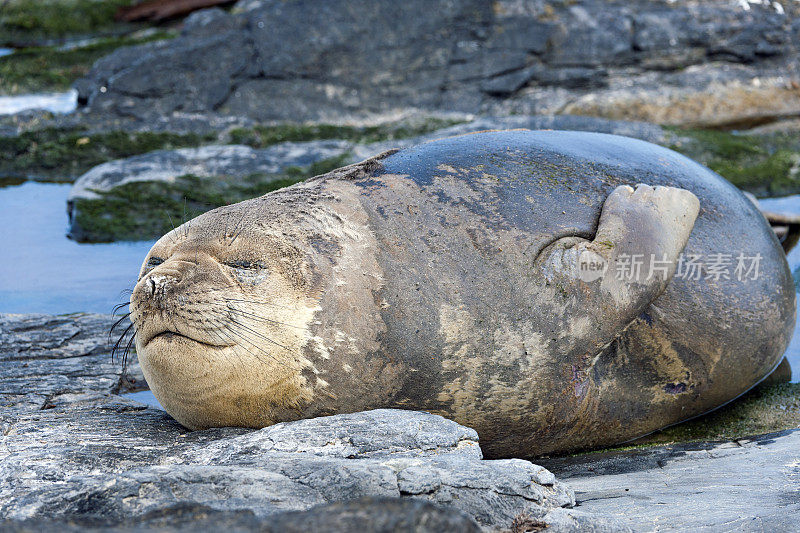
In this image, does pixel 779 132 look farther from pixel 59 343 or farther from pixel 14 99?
pixel 14 99

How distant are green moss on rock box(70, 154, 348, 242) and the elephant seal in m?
3.39

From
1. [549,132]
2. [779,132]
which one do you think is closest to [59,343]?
[549,132]

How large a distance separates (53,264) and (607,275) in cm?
422

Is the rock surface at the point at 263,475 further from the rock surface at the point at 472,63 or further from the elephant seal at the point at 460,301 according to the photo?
the rock surface at the point at 472,63

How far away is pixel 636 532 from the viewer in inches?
101

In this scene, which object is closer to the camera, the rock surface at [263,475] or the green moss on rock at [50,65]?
the rock surface at [263,475]

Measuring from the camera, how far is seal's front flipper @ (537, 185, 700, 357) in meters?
3.39

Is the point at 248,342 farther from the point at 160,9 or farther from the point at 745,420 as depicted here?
the point at 160,9

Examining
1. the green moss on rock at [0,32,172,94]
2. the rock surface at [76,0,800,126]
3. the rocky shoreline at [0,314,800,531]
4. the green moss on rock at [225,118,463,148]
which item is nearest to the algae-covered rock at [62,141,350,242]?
the green moss on rock at [225,118,463,148]

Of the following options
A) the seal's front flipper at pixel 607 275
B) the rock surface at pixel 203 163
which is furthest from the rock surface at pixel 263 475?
the rock surface at pixel 203 163

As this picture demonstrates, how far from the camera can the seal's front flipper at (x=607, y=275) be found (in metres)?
3.39

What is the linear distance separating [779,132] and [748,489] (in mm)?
6374

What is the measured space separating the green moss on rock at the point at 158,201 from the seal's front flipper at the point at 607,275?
379cm

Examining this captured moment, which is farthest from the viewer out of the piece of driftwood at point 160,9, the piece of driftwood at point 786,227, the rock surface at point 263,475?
the piece of driftwood at point 160,9
